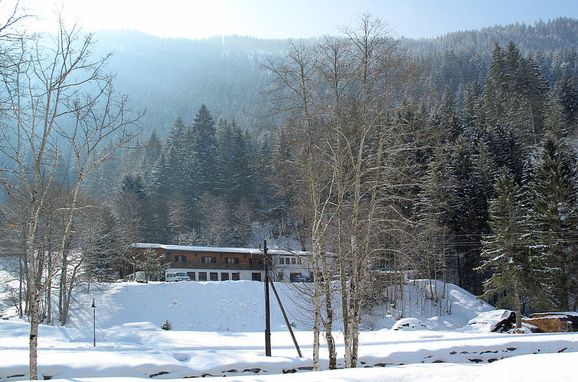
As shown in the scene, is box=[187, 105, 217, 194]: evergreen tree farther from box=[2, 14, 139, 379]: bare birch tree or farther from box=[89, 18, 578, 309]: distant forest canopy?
box=[2, 14, 139, 379]: bare birch tree

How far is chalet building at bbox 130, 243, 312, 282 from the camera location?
51.2m

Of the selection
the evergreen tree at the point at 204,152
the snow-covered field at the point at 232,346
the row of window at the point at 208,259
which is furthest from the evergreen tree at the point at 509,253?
the evergreen tree at the point at 204,152

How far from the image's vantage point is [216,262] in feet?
178

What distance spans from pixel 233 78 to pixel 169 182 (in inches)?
3369

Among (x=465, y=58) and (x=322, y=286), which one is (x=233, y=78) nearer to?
(x=465, y=58)

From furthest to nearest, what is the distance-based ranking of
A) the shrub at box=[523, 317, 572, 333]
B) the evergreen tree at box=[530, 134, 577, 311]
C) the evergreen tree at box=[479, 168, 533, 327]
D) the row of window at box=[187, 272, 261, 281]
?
the row of window at box=[187, 272, 261, 281], the evergreen tree at box=[530, 134, 577, 311], the evergreen tree at box=[479, 168, 533, 327], the shrub at box=[523, 317, 572, 333]

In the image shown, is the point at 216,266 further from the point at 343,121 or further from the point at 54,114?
the point at 54,114

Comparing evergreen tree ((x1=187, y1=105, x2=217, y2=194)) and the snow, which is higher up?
evergreen tree ((x1=187, y1=105, x2=217, y2=194))

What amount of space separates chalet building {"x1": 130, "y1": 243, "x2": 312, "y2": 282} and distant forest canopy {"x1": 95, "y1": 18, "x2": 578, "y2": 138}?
113 ft

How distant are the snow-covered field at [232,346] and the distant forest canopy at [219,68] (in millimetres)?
46440

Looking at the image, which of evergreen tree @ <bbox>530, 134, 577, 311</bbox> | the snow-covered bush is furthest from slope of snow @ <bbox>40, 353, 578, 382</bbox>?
evergreen tree @ <bbox>530, 134, 577, 311</bbox>

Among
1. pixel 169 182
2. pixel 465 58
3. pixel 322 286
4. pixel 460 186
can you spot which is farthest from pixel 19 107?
pixel 465 58

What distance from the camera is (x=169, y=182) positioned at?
67.3m

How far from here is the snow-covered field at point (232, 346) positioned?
25.8 ft
